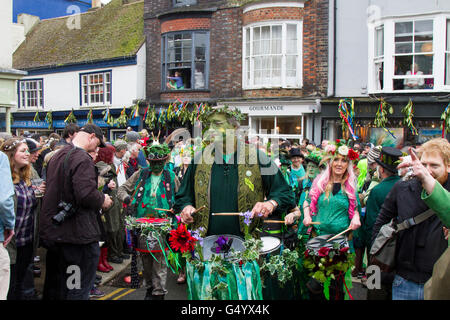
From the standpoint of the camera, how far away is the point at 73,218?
406 centimetres

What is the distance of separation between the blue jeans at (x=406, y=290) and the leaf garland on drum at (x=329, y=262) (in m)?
0.90

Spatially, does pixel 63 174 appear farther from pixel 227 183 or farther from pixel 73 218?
pixel 227 183

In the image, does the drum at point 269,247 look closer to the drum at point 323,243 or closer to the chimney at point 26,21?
the drum at point 323,243

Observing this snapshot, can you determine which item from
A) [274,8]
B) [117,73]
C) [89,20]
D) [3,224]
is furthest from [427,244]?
[89,20]

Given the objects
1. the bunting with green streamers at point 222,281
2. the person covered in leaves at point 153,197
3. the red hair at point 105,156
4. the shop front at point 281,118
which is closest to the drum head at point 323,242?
the bunting with green streamers at point 222,281

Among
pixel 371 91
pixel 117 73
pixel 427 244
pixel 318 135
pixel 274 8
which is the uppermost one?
pixel 274 8

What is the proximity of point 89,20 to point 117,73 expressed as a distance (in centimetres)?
549

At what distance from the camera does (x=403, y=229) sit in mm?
3336

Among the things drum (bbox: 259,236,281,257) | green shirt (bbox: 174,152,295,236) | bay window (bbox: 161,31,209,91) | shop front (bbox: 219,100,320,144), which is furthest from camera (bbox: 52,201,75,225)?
bay window (bbox: 161,31,209,91)

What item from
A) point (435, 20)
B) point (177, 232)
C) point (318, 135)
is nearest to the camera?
point (177, 232)

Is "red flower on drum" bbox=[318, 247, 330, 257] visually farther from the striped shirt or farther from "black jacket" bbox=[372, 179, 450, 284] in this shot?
the striped shirt

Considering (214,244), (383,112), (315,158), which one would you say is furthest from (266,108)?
(214,244)

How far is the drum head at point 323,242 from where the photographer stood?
4.41 m
